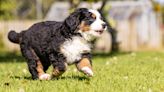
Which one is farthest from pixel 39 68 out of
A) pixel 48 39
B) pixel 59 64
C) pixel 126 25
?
pixel 126 25

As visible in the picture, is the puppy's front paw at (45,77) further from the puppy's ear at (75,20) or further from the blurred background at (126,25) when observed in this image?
the blurred background at (126,25)

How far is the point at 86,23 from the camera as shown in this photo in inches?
368

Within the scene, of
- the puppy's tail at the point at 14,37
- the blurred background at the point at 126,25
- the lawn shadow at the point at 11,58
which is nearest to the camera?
the puppy's tail at the point at 14,37

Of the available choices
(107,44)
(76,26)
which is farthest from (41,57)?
(107,44)

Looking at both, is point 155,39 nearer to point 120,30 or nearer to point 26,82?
point 120,30

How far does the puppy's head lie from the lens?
9.22 m

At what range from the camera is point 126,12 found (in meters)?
42.3

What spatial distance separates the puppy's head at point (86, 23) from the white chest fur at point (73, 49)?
15 cm

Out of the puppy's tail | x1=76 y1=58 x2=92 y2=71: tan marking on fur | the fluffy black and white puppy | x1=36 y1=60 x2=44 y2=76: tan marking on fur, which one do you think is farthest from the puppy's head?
the puppy's tail

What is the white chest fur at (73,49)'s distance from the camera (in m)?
9.26

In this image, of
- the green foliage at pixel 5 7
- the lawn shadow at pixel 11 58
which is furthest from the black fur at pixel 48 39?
the green foliage at pixel 5 7

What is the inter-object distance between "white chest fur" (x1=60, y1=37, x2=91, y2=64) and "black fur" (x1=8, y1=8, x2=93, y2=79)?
0.07 m

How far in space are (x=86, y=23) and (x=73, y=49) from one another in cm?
49

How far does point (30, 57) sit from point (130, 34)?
1224 inches
